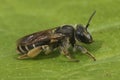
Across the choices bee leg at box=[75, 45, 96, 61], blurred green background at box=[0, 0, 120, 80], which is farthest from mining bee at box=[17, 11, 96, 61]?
blurred green background at box=[0, 0, 120, 80]

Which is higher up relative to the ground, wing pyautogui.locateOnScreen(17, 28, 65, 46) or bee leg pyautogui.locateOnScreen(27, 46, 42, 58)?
wing pyautogui.locateOnScreen(17, 28, 65, 46)

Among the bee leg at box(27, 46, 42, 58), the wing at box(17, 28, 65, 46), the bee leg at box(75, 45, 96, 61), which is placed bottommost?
the bee leg at box(75, 45, 96, 61)

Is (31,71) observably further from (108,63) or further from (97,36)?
(97,36)

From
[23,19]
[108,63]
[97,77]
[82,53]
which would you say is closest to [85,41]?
[82,53]

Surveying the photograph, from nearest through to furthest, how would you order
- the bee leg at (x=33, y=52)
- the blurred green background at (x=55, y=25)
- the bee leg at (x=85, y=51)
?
the blurred green background at (x=55, y=25), the bee leg at (x=85, y=51), the bee leg at (x=33, y=52)

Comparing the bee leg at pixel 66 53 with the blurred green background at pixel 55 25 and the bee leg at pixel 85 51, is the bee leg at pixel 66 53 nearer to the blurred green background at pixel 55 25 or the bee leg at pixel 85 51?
the blurred green background at pixel 55 25

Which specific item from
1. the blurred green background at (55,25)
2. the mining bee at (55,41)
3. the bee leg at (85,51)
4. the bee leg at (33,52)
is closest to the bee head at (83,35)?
the mining bee at (55,41)

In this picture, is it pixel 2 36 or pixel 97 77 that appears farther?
pixel 2 36

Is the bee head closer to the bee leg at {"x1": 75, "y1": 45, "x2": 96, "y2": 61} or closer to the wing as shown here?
the bee leg at {"x1": 75, "y1": 45, "x2": 96, "y2": 61}
